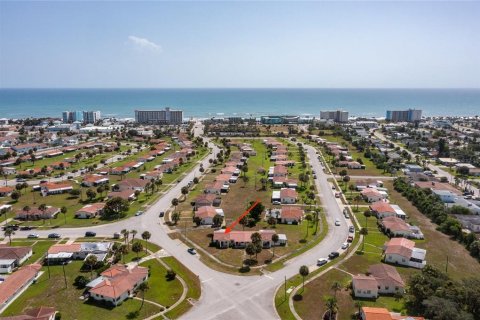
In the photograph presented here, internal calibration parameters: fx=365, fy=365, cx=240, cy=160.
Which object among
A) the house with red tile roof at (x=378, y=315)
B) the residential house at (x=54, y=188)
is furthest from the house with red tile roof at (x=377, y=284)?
the residential house at (x=54, y=188)

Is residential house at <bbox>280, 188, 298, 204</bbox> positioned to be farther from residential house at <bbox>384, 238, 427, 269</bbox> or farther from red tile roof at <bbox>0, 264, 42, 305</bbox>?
red tile roof at <bbox>0, 264, 42, 305</bbox>

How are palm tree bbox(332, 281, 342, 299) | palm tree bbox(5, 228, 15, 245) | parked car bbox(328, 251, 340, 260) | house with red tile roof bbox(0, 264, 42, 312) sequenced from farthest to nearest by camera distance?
palm tree bbox(5, 228, 15, 245)
parked car bbox(328, 251, 340, 260)
house with red tile roof bbox(0, 264, 42, 312)
palm tree bbox(332, 281, 342, 299)

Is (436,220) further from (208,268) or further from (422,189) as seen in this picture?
(208,268)

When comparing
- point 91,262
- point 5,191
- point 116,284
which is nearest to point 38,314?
point 116,284

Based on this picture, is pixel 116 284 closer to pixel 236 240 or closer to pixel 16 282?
pixel 16 282

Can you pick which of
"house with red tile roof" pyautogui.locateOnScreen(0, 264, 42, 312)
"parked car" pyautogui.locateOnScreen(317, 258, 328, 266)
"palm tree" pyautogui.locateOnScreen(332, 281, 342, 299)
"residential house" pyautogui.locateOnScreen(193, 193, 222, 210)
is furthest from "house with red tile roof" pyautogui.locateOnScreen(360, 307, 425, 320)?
"residential house" pyautogui.locateOnScreen(193, 193, 222, 210)

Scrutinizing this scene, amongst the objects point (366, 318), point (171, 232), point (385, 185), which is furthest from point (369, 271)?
point (385, 185)
